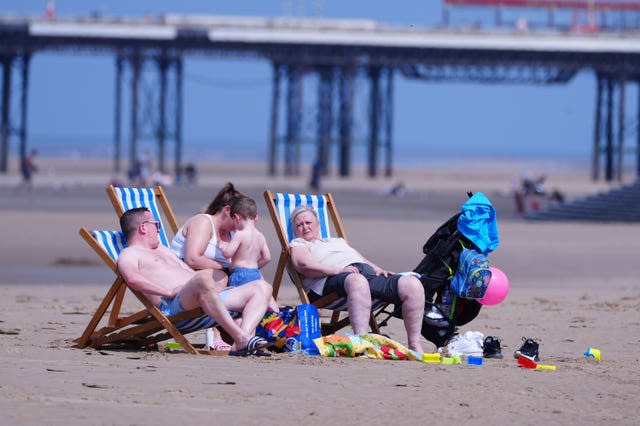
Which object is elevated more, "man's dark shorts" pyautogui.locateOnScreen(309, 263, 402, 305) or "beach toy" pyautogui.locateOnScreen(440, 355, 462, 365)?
"man's dark shorts" pyautogui.locateOnScreen(309, 263, 402, 305)

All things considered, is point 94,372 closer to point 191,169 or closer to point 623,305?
point 623,305

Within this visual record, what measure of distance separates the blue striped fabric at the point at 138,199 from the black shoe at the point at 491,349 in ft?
6.10

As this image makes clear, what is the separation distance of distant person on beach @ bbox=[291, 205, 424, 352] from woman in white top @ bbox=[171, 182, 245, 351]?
1.46 feet

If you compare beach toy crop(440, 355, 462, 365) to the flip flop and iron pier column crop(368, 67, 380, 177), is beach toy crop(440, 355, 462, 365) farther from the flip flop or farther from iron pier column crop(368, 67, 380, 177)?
iron pier column crop(368, 67, 380, 177)

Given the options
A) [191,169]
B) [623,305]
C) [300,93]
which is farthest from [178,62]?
[623,305]

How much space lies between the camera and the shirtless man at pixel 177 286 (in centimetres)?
708

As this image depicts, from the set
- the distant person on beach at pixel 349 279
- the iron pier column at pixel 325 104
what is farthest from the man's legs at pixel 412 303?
the iron pier column at pixel 325 104

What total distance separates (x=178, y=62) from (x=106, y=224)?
2533 cm

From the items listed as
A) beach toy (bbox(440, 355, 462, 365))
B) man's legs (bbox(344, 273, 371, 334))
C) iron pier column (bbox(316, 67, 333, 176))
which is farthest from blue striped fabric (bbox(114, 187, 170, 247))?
iron pier column (bbox(316, 67, 333, 176))

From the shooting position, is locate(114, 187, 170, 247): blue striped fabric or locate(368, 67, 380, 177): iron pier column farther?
locate(368, 67, 380, 177): iron pier column

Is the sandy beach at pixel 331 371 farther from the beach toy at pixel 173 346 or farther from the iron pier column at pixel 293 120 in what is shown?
A: the iron pier column at pixel 293 120

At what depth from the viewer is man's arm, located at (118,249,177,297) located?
23.6ft

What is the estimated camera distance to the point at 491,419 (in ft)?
18.6

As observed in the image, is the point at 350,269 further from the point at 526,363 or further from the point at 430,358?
the point at 526,363
